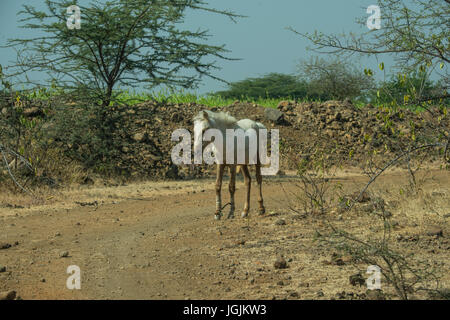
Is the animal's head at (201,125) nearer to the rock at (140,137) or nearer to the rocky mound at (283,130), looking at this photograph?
the rocky mound at (283,130)

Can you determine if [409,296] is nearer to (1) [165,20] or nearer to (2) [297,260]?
(2) [297,260]

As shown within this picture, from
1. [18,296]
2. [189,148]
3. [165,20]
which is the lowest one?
[18,296]

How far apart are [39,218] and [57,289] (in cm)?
459

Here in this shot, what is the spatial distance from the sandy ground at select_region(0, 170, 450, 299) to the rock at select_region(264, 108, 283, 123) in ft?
31.6

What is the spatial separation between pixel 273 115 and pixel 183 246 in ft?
46.9

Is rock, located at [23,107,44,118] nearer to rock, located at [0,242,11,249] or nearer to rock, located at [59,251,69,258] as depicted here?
rock, located at [0,242,11,249]

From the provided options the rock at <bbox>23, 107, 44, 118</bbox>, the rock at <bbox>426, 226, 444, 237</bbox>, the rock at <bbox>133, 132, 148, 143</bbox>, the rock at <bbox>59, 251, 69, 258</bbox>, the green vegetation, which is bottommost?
the rock at <bbox>59, 251, 69, 258</bbox>

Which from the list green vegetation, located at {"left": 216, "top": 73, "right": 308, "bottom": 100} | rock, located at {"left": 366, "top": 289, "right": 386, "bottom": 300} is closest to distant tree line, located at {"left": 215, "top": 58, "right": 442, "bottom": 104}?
green vegetation, located at {"left": 216, "top": 73, "right": 308, "bottom": 100}

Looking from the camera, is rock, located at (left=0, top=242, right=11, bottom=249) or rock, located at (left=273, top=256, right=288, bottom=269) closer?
rock, located at (left=273, top=256, right=288, bottom=269)

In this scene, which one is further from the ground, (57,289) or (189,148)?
(189,148)

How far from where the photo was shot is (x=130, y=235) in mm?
8906

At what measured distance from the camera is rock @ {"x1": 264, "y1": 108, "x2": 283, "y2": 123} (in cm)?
2173

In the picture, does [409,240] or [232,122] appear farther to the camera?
[232,122]
